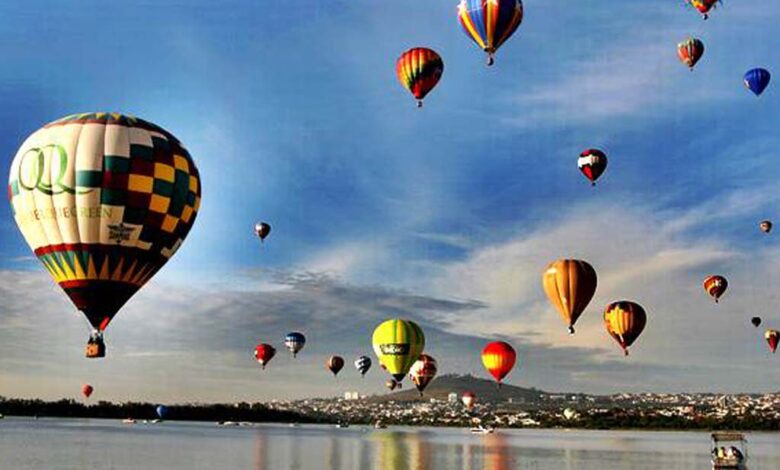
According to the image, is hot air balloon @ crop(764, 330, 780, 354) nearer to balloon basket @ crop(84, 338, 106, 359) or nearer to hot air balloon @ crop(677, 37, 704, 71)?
hot air balloon @ crop(677, 37, 704, 71)

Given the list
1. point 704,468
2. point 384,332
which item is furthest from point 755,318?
point 384,332

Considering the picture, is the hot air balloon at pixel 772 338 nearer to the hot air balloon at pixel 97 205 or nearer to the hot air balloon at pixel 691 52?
the hot air balloon at pixel 691 52

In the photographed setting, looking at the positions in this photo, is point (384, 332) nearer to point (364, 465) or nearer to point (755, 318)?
point (364, 465)

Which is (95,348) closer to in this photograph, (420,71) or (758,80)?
(420,71)

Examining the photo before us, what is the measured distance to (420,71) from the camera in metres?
45.9

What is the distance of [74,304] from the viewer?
27797 mm

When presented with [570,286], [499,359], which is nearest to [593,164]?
[570,286]

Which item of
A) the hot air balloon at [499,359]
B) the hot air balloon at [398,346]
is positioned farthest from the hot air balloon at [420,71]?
the hot air balloon at [499,359]

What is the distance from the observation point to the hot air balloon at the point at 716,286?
71125 millimetres

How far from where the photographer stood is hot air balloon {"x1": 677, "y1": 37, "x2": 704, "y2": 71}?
181 feet

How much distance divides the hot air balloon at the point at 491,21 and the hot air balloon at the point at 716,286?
3786 cm

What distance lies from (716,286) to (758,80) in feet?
67.7

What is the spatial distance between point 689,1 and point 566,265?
16.0 m

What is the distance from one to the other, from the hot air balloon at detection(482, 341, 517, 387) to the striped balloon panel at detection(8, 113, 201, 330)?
39777 millimetres
